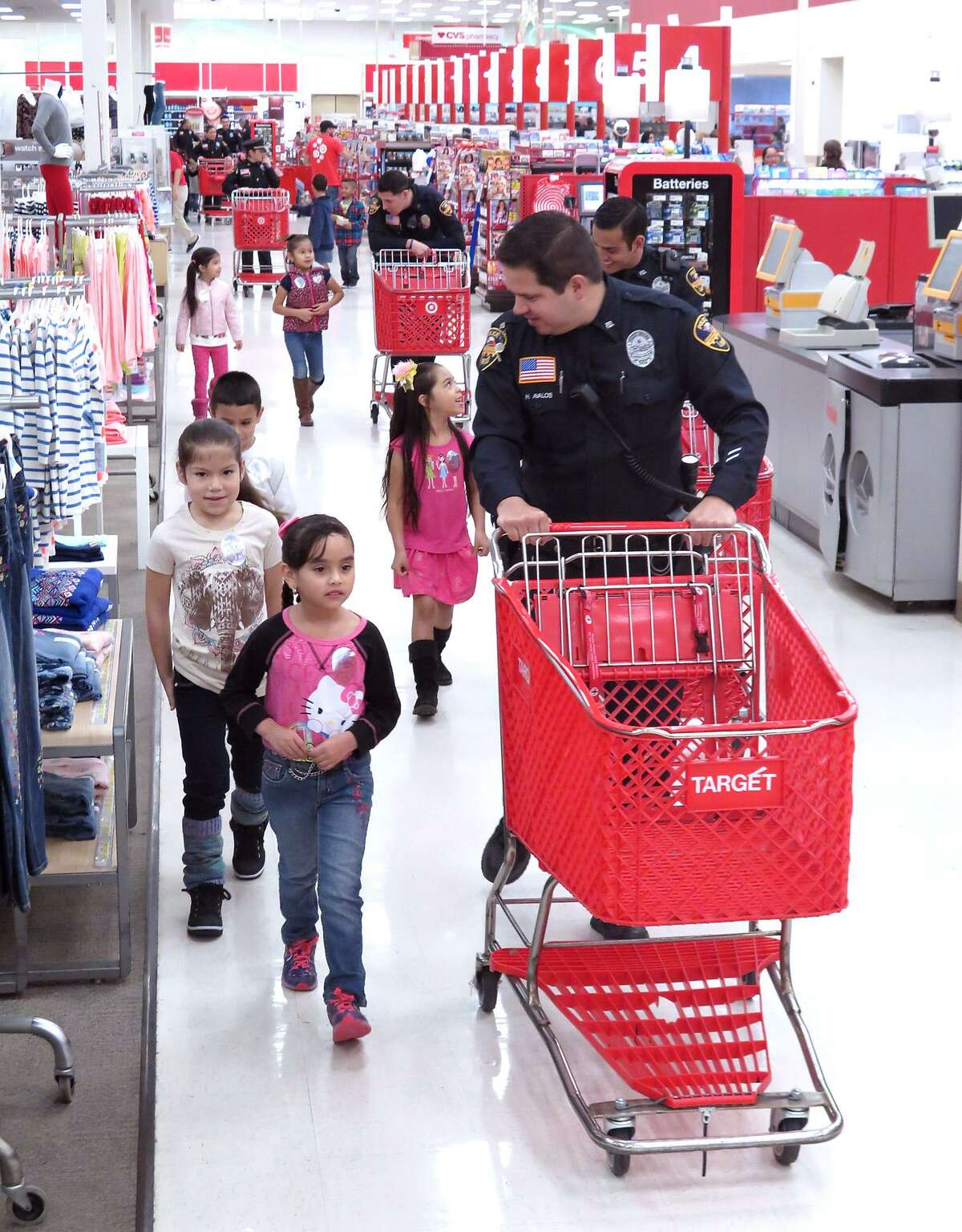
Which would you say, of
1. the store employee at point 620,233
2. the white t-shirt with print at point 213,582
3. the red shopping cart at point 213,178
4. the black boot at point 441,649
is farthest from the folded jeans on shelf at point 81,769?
the red shopping cart at point 213,178

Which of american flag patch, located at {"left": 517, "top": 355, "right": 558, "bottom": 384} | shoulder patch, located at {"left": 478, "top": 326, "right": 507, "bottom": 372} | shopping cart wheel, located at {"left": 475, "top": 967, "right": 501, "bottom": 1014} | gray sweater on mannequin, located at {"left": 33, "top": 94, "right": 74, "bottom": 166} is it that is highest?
gray sweater on mannequin, located at {"left": 33, "top": 94, "right": 74, "bottom": 166}

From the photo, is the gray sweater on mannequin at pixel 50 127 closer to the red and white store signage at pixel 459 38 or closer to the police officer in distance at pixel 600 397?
the police officer in distance at pixel 600 397

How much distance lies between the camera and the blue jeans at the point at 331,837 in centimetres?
329

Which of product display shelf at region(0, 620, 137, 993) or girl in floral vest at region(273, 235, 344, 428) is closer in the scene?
product display shelf at region(0, 620, 137, 993)

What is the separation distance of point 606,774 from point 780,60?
33546 mm

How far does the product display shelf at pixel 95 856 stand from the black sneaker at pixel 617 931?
43.0 inches

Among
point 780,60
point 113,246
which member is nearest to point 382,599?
point 113,246

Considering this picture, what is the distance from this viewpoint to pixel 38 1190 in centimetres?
275

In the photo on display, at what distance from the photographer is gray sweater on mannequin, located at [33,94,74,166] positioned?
1111cm

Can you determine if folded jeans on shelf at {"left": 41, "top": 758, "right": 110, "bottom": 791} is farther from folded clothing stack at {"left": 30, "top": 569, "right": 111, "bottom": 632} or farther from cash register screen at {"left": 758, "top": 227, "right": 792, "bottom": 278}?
cash register screen at {"left": 758, "top": 227, "right": 792, "bottom": 278}

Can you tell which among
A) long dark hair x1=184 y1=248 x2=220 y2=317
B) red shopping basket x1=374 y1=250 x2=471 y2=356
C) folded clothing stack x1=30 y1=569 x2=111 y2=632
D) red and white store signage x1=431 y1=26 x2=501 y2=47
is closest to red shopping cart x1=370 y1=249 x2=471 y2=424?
red shopping basket x1=374 y1=250 x2=471 y2=356

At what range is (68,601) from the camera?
409 cm

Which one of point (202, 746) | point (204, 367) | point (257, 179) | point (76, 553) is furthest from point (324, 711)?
point (257, 179)

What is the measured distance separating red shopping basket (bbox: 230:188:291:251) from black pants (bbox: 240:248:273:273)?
60 millimetres
